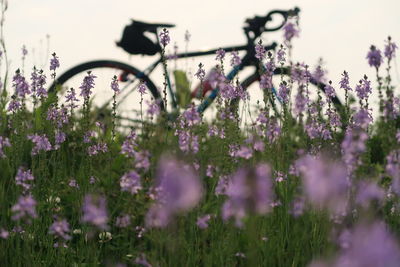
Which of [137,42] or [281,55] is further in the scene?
[137,42]

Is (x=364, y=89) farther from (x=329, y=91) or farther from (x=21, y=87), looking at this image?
(x=21, y=87)

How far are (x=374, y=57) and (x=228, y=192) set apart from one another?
84 cm

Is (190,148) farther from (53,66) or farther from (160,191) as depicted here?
(53,66)

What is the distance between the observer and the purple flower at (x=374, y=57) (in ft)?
7.73

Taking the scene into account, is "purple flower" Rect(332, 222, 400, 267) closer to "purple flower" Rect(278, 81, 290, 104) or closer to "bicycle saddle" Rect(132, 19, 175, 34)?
"purple flower" Rect(278, 81, 290, 104)

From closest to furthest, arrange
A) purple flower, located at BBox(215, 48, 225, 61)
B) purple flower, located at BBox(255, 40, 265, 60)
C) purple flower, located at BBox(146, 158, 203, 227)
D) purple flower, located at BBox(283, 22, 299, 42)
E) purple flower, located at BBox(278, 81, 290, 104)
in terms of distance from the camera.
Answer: purple flower, located at BBox(146, 158, 203, 227), purple flower, located at BBox(283, 22, 299, 42), purple flower, located at BBox(278, 81, 290, 104), purple flower, located at BBox(255, 40, 265, 60), purple flower, located at BBox(215, 48, 225, 61)

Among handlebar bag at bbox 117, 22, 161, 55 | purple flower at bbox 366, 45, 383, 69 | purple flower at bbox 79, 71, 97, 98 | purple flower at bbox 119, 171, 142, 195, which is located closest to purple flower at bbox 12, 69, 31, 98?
purple flower at bbox 79, 71, 97, 98

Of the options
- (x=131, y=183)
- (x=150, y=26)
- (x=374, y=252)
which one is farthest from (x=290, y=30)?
(x=150, y=26)

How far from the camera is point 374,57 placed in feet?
7.77

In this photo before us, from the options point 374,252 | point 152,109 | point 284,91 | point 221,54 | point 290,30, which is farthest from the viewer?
point 221,54

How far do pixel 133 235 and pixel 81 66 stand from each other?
356cm

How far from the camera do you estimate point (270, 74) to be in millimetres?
3277

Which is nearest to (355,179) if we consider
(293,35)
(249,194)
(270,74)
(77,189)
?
(249,194)

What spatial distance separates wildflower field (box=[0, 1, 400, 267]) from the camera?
1.49 meters
